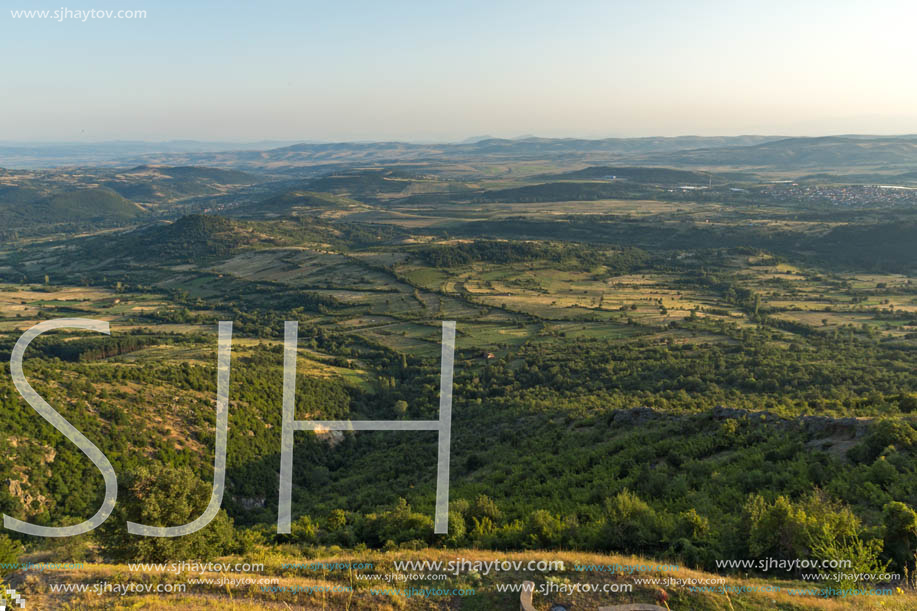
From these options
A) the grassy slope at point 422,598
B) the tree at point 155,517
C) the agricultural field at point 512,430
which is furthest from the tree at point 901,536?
the tree at point 155,517

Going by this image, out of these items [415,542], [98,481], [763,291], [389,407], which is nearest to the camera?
[415,542]

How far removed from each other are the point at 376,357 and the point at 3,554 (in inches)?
3696

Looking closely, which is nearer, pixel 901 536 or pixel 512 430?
pixel 901 536

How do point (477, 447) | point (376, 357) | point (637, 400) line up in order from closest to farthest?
point (477, 447) < point (637, 400) < point (376, 357)

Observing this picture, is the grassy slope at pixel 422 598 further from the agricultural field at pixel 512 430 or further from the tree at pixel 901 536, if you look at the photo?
the tree at pixel 901 536

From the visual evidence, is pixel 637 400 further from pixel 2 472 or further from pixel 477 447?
pixel 2 472

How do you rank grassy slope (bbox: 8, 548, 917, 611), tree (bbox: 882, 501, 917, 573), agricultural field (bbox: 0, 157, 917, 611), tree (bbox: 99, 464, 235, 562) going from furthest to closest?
tree (bbox: 99, 464, 235, 562) < agricultural field (bbox: 0, 157, 917, 611) < tree (bbox: 882, 501, 917, 573) < grassy slope (bbox: 8, 548, 917, 611)

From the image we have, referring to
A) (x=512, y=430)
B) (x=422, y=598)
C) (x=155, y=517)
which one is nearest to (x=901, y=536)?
(x=422, y=598)

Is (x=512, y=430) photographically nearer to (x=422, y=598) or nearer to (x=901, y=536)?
(x=422, y=598)

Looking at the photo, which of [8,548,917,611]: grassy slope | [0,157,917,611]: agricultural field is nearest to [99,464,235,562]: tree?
[0,157,917,611]: agricultural field

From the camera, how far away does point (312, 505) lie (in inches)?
1802

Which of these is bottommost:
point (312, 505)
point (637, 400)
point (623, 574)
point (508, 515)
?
point (312, 505)

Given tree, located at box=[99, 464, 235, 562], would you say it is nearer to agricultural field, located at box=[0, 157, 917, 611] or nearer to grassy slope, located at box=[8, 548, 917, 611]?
agricultural field, located at box=[0, 157, 917, 611]

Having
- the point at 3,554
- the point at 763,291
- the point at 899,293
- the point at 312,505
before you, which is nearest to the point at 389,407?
the point at 312,505
